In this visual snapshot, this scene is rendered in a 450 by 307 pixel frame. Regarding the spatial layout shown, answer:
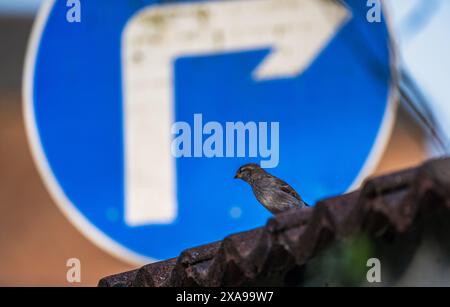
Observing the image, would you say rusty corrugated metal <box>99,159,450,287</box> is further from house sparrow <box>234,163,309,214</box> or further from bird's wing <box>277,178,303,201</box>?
bird's wing <box>277,178,303,201</box>

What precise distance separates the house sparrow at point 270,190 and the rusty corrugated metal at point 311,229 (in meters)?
2.38

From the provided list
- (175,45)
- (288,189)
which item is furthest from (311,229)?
(175,45)

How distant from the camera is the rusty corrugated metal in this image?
4.14 metres

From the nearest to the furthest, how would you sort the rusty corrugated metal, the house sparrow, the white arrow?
the rusty corrugated metal, the house sparrow, the white arrow

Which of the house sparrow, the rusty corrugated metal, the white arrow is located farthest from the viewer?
the white arrow

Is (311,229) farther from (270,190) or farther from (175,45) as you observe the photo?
(175,45)

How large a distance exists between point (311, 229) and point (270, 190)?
3.55 metres

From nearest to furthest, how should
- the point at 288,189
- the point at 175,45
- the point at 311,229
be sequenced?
the point at 311,229 < the point at 288,189 < the point at 175,45

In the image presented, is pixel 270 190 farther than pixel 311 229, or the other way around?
pixel 270 190

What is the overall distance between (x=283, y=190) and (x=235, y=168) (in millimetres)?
938

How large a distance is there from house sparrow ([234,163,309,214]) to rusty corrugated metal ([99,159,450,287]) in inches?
93.6

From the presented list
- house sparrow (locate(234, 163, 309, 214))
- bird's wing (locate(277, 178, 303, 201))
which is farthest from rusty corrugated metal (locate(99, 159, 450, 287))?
bird's wing (locate(277, 178, 303, 201))

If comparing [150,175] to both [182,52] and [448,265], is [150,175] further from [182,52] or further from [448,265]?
[448,265]

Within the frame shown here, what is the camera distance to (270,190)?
26.4 ft
